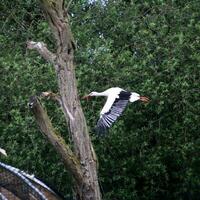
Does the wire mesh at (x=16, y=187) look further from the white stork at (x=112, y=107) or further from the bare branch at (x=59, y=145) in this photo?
the white stork at (x=112, y=107)

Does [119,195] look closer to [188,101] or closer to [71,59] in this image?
[188,101]

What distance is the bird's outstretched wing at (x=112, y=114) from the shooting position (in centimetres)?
733

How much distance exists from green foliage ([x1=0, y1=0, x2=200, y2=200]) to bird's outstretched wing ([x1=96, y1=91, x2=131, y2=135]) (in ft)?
5.43

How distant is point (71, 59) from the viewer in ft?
22.2

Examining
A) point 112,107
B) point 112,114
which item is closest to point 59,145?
point 112,114

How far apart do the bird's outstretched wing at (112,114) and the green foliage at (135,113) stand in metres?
1.66

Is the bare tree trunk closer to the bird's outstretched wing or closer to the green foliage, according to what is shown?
the bird's outstretched wing

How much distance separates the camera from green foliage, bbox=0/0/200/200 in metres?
9.70

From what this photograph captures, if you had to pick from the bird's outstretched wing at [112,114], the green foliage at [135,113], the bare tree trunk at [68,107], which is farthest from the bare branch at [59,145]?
the green foliage at [135,113]

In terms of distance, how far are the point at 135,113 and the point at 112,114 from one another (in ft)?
8.44

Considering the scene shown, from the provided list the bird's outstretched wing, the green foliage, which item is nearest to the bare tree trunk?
the bird's outstretched wing

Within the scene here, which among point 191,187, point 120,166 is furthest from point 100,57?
point 191,187

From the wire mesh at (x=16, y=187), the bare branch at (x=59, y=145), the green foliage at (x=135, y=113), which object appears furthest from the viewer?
Result: the green foliage at (x=135, y=113)

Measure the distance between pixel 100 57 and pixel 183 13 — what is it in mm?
1939
